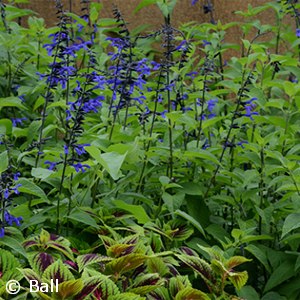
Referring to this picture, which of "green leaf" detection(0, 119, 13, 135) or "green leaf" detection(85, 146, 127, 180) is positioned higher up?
"green leaf" detection(85, 146, 127, 180)

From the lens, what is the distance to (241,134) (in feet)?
13.7

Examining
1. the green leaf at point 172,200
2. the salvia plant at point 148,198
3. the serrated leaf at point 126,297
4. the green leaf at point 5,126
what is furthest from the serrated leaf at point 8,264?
the green leaf at point 5,126

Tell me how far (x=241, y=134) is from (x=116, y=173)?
1556 millimetres

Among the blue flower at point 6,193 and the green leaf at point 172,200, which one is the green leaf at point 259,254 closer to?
the green leaf at point 172,200

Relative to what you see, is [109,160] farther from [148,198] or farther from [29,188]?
[148,198]

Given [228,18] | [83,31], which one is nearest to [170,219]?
[83,31]

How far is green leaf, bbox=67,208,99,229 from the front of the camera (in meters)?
2.99

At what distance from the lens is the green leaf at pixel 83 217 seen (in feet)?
9.80

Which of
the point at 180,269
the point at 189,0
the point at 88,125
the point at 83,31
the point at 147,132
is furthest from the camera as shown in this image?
the point at 189,0

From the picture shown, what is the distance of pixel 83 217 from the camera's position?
3.03 m

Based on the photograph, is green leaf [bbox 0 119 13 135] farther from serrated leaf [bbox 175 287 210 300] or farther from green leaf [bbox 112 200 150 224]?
serrated leaf [bbox 175 287 210 300]

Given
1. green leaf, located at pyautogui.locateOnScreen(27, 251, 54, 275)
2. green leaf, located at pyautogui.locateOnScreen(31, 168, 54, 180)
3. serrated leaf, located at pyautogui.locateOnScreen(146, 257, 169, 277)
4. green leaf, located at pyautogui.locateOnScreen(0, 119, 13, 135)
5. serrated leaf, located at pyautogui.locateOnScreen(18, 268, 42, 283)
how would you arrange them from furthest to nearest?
1. green leaf, located at pyautogui.locateOnScreen(0, 119, 13, 135)
2. green leaf, located at pyautogui.locateOnScreen(31, 168, 54, 180)
3. serrated leaf, located at pyautogui.locateOnScreen(146, 257, 169, 277)
4. green leaf, located at pyautogui.locateOnScreen(27, 251, 54, 275)
5. serrated leaf, located at pyautogui.locateOnScreen(18, 268, 42, 283)

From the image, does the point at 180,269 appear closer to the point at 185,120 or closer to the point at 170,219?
the point at 170,219

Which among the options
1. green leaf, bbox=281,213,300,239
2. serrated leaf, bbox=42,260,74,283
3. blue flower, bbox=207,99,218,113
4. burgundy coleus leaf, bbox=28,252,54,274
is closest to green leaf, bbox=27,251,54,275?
burgundy coleus leaf, bbox=28,252,54,274
